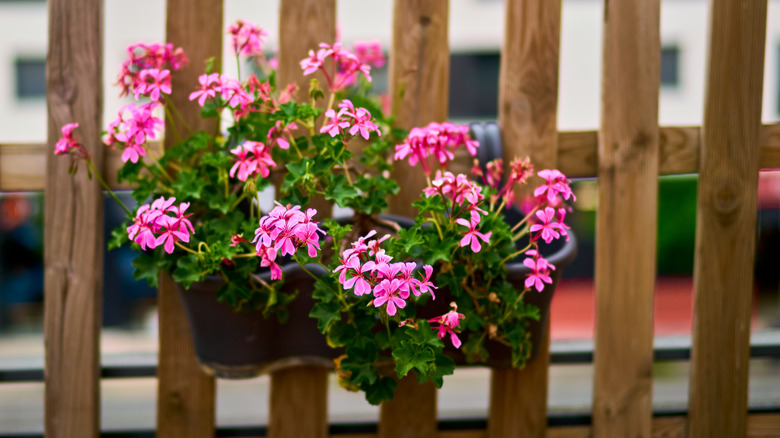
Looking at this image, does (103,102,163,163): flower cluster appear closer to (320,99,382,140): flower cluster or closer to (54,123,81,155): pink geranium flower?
(54,123,81,155): pink geranium flower

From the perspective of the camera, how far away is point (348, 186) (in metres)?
1.32

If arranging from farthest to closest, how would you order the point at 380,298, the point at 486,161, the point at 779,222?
the point at 779,222 < the point at 486,161 < the point at 380,298

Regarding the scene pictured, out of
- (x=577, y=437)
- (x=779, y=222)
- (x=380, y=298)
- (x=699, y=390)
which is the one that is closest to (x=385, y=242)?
(x=380, y=298)

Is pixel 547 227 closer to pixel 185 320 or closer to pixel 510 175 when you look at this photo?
pixel 510 175

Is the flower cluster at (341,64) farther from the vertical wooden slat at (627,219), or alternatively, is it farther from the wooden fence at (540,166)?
the vertical wooden slat at (627,219)

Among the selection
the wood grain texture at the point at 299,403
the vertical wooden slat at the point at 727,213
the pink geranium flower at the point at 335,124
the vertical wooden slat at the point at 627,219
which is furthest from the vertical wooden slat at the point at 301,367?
the vertical wooden slat at the point at 727,213

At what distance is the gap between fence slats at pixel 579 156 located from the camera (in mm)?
1567

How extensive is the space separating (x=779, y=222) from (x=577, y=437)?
8666 mm

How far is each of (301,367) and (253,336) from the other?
21 centimetres

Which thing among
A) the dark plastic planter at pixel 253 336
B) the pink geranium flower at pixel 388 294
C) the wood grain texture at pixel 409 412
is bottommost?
the wood grain texture at pixel 409 412

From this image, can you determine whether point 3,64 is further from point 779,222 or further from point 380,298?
point 380,298

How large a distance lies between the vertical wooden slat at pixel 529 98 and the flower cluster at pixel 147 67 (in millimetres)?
679

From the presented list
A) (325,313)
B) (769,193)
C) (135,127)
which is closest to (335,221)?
(325,313)

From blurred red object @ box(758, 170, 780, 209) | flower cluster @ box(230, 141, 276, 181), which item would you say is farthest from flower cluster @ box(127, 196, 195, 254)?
blurred red object @ box(758, 170, 780, 209)
